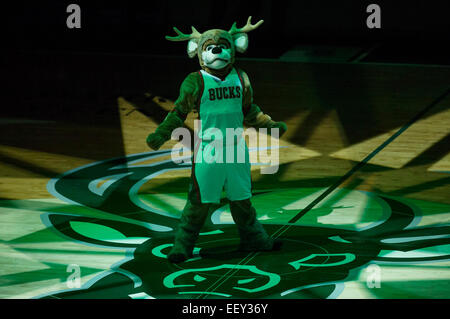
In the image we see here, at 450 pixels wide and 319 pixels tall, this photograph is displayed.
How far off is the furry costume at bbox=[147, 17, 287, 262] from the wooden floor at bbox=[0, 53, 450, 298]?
0.92 ft

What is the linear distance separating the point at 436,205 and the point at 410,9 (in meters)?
9.53

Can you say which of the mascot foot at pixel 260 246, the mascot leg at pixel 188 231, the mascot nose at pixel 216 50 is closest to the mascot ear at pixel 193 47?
the mascot nose at pixel 216 50

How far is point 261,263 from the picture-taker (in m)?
4.82

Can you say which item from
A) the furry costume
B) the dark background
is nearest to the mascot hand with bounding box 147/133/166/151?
the furry costume

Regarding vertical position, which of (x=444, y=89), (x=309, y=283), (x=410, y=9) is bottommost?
(x=309, y=283)

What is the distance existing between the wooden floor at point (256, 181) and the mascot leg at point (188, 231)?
0.10 metres

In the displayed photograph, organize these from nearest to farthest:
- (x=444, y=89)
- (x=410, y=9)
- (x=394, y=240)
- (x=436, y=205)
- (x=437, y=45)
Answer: (x=394, y=240) < (x=436, y=205) < (x=444, y=89) < (x=437, y=45) < (x=410, y=9)

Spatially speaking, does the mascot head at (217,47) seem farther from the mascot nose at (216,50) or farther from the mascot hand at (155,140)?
the mascot hand at (155,140)

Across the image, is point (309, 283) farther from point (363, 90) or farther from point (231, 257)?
point (363, 90)

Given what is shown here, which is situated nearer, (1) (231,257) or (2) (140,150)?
(1) (231,257)

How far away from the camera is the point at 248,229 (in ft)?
16.3

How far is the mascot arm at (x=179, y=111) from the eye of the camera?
→ 4750 mm

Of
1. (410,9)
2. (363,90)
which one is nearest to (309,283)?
(363,90)

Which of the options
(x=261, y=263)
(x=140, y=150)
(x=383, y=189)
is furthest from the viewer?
(x=140, y=150)
